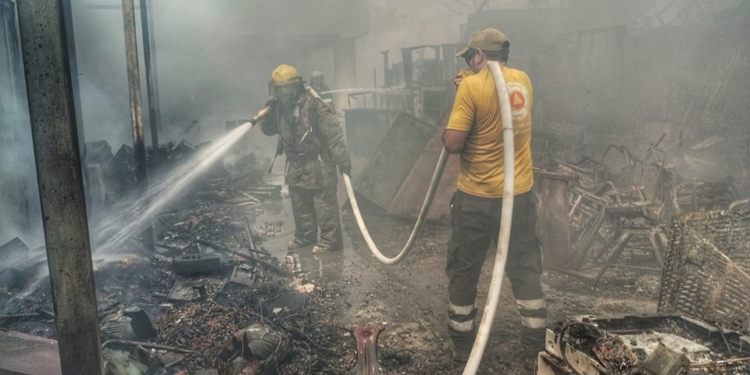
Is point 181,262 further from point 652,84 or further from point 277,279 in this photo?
point 652,84

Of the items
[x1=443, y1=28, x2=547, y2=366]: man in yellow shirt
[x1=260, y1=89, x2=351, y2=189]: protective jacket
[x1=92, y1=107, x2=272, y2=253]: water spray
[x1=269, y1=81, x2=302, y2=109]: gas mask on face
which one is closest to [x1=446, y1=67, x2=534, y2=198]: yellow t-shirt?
[x1=443, y1=28, x2=547, y2=366]: man in yellow shirt

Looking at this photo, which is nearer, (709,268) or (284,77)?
(709,268)

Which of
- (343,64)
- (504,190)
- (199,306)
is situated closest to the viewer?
(504,190)

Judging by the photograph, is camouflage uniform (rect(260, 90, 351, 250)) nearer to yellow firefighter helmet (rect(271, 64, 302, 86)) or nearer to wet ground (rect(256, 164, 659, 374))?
yellow firefighter helmet (rect(271, 64, 302, 86))

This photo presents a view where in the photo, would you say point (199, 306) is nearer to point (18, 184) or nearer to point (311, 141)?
point (311, 141)

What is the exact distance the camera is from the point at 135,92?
598cm

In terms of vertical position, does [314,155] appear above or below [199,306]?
above

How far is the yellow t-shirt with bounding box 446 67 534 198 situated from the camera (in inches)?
138

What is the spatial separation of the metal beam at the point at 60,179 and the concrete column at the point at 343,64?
72.9ft

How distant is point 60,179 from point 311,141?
15.3 ft

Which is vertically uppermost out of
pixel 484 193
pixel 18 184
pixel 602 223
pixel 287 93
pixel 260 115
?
pixel 287 93

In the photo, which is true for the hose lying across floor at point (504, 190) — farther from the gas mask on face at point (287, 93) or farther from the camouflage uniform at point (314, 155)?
the gas mask on face at point (287, 93)

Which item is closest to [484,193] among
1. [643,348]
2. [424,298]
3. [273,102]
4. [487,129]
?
[487,129]

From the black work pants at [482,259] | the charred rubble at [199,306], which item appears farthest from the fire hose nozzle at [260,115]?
the black work pants at [482,259]
